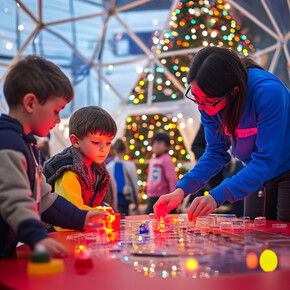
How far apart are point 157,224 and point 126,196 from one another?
10.6 ft

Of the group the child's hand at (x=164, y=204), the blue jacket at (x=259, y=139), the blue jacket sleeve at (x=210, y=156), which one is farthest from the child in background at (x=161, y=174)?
the child's hand at (x=164, y=204)

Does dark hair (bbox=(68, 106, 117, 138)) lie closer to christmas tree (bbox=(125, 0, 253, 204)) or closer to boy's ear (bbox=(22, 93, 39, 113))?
boy's ear (bbox=(22, 93, 39, 113))

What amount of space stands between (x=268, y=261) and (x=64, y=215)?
0.73 metres

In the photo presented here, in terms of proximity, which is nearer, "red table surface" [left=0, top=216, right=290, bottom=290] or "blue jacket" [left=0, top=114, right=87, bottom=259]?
"red table surface" [left=0, top=216, right=290, bottom=290]

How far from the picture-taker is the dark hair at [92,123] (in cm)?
205

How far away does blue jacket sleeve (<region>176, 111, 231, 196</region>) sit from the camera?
6.94 feet

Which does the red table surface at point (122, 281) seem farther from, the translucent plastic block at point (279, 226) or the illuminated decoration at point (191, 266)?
the translucent plastic block at point (279, 226)

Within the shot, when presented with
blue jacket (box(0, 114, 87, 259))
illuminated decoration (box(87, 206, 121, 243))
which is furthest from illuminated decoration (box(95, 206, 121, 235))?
blue jacket (box(0, 114, 87, 259))

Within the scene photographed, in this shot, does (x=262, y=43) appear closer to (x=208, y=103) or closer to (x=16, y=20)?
(x=16, y=20)

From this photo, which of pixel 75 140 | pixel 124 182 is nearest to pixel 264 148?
pixel 75 140

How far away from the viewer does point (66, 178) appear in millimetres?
1924

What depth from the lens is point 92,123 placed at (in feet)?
6.73

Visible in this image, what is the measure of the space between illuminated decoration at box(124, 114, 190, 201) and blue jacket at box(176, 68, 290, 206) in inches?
205

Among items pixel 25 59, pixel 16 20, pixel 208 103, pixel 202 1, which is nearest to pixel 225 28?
pixel 202 1
